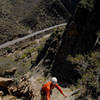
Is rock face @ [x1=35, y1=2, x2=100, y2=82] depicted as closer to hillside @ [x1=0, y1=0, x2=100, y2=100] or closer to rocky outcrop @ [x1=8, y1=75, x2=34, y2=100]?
hillside @ [x1=0, y1=0, x2=100, y2=100]

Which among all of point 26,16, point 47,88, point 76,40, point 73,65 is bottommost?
point 73,65

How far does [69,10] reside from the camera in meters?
47.8

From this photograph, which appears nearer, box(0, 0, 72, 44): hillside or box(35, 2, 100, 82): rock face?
box(35, 2, 100, 82): rock face

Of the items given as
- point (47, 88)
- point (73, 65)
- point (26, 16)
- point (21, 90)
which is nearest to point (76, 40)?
point (73, 65)

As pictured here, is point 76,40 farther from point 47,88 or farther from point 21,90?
point 47,88

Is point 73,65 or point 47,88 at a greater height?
point 47,88

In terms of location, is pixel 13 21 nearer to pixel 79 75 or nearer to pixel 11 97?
pixel 79 75

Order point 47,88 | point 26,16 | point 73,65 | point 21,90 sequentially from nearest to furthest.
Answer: point 47,88 < point 21,90 < point 73,65 < point 26,16

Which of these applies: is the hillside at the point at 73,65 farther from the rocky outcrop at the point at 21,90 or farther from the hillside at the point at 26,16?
the hillside at the point at 26,16

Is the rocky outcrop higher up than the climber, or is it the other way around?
the climber

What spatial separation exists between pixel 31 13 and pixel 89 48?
95.4 feet

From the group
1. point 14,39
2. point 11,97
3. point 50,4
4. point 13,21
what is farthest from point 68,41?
point 50,4

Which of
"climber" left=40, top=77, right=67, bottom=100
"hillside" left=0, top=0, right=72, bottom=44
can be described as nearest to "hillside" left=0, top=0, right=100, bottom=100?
"climber" left=40, top=77, right=67, bottom=100

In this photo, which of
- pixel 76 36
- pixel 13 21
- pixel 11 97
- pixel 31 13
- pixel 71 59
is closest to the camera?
pixel 11 97
